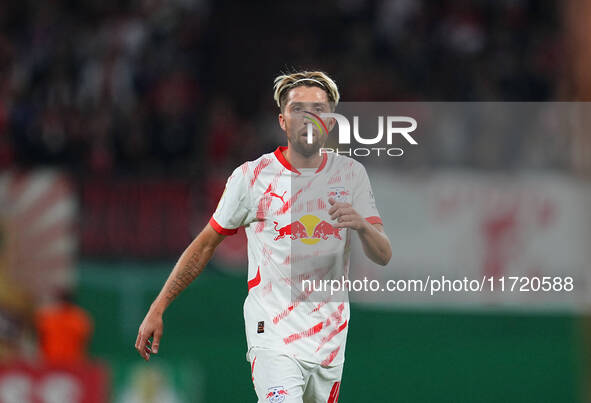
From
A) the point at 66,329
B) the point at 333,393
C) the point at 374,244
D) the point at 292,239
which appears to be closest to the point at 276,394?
the point at 333,393

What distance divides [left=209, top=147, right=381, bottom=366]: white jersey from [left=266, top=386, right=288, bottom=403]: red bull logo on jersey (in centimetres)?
18

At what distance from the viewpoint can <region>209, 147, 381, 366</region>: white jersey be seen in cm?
Result: 498

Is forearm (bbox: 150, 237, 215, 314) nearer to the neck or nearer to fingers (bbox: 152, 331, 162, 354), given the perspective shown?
fingers (bbox: 152, 331, 162, 354)

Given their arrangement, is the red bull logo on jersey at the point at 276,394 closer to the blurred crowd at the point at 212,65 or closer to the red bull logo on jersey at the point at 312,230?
the red bull logo on jersey at the point at 312,230

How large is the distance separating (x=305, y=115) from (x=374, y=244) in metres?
0.70

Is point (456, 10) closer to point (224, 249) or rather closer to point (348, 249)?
point (224, 249)

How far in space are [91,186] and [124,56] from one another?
13.6 feet

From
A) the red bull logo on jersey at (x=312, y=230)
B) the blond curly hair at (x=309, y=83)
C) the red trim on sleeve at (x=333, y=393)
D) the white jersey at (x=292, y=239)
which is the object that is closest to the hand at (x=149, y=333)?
the white jersey at (x=292, y=239)

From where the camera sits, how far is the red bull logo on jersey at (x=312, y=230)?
197 inches

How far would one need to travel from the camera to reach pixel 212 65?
1591 cm

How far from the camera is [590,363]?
7.05 meters

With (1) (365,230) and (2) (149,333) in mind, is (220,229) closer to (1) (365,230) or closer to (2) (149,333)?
(2) (149,333)

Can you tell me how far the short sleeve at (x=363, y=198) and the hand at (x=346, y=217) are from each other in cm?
23

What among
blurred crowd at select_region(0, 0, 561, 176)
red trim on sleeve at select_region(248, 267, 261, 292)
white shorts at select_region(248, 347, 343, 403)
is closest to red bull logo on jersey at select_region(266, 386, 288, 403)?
white shorts at select_region(248, 347, 343, 403)
